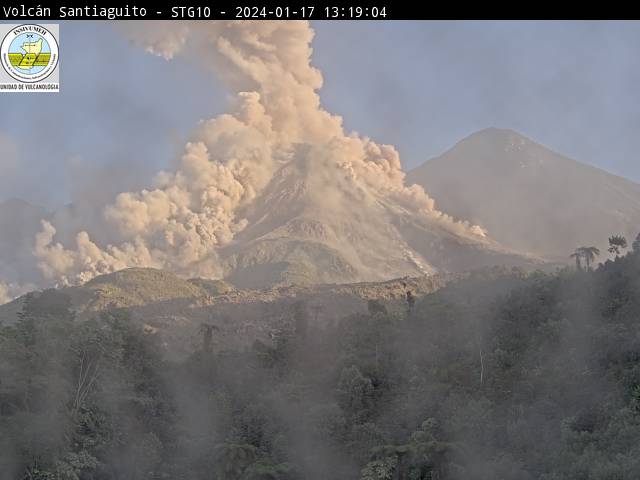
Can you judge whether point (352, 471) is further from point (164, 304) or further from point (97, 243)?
point (97, 243)

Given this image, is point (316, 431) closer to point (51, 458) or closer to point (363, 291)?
point (51, 458)

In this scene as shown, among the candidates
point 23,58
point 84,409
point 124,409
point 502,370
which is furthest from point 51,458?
point 502,370

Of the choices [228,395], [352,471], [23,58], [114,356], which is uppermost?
[23,58]

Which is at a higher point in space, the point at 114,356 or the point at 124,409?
the point at 114,356

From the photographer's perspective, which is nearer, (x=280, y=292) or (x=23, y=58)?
(x=23, y=58)

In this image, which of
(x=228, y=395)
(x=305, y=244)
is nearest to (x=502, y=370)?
(x=228, y=395)

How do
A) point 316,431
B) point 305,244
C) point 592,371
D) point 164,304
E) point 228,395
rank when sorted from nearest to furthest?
1. point 592,371
2. point 316,431
3. point 228,395
4. point 164,304
5. point 305,244

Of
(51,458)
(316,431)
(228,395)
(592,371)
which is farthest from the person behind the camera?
(228,395)
